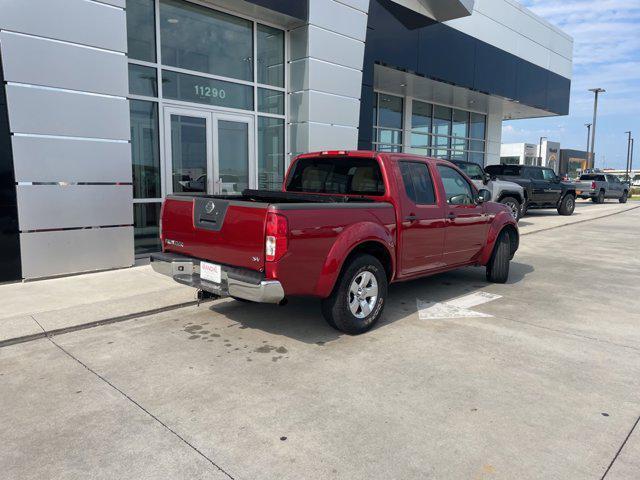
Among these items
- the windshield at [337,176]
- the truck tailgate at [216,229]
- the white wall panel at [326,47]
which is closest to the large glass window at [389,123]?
the white wall panel at [326,47]

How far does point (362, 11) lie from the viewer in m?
10.9

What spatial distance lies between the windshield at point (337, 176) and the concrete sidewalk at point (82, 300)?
1994 mm

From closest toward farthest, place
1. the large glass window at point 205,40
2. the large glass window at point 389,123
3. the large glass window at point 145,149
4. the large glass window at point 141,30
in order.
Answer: the large glass window at point 141,30 → the large glass window at point 145,149 → the large glass window at point 205,40 → the large glass window at point 389,123

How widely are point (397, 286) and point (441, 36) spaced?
32.5ft

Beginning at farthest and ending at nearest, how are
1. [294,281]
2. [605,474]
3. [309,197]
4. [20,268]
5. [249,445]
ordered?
[20,268], [309,197], [294,281], [249,445], [605,474]

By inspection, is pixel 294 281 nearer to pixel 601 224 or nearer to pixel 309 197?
pixel 309 197

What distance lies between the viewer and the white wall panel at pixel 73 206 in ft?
21.7

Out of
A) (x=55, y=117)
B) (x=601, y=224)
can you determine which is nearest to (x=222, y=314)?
(x=55, y=117)

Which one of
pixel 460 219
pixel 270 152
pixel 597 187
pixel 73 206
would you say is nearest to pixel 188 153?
pixel 270 152

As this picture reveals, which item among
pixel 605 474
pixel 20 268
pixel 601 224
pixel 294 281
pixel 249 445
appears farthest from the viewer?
pixel 601 224

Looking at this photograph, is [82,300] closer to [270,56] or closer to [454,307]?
[454,307]

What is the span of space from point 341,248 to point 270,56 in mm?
7025

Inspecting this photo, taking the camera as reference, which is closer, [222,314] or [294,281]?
[294,281]

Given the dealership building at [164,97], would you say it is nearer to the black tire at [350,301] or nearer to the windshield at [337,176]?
the windshield at [337,176]
